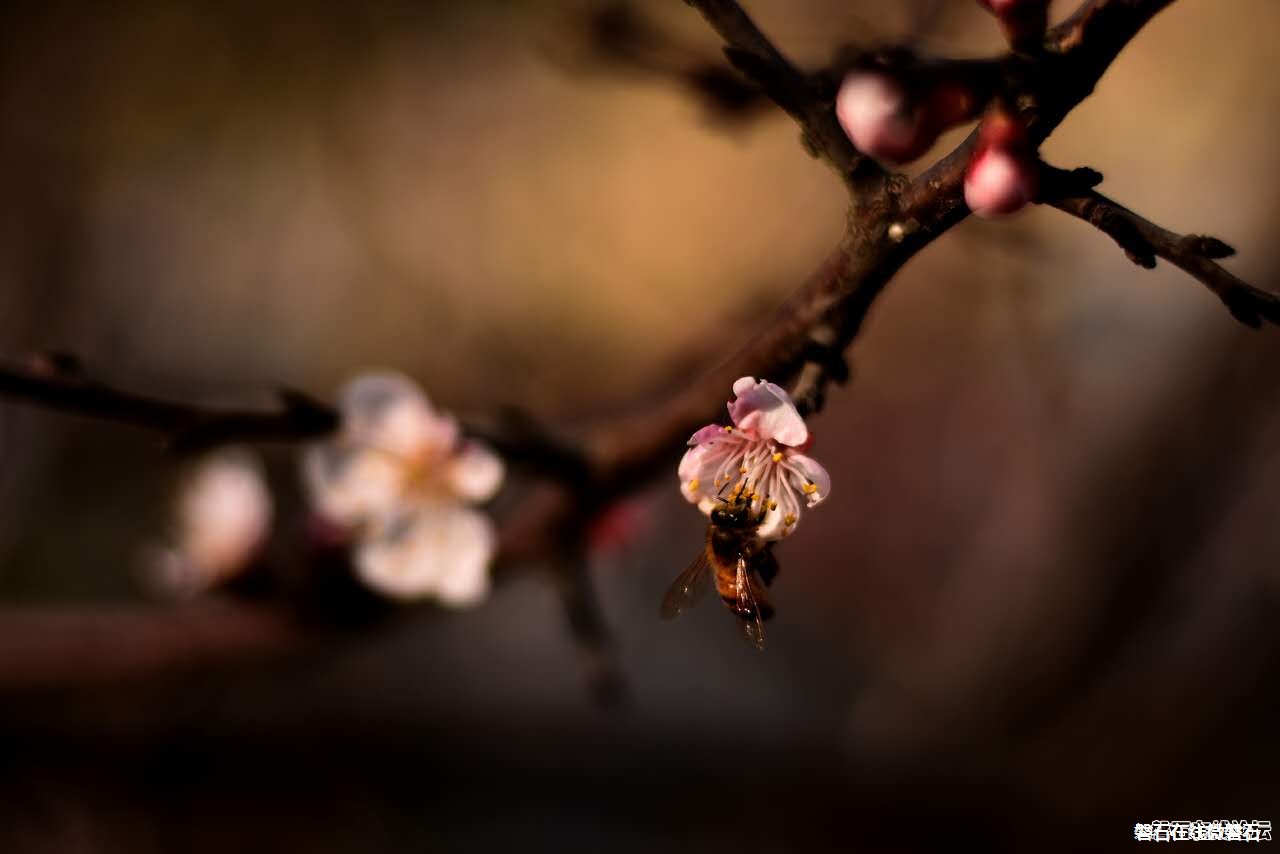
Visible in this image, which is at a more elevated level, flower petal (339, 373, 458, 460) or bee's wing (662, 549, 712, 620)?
flower petal (339, 373, 458, 460)

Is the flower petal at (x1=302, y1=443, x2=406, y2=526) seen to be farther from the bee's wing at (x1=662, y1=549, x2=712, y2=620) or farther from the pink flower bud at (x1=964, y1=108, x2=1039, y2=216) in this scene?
the pink flower bud at (x1=964, y1=108, x2=1039, y2=216)

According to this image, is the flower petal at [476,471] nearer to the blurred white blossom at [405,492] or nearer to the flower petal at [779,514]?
the blurred white blossom at [405,492]

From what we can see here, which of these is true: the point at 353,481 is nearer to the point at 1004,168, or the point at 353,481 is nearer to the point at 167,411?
the point at 167,411

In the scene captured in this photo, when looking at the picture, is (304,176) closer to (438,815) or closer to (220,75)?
(220,75)

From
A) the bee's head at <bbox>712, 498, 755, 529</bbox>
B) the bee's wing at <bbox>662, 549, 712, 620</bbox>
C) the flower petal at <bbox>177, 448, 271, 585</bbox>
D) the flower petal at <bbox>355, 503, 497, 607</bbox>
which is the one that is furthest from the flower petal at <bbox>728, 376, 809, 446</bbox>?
the flower petal at <bbox>177, 448, 271, 585</bbox>

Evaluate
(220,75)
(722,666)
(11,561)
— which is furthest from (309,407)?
(220,75)

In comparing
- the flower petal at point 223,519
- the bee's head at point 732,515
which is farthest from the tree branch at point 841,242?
the flower petal at point 223,519

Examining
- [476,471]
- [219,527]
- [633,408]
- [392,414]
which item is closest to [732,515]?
[476,471]

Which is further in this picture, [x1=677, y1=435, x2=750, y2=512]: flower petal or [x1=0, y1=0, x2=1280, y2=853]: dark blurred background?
[x1=0, y1=0, x2=1280, y2=853]: dark blurred background
